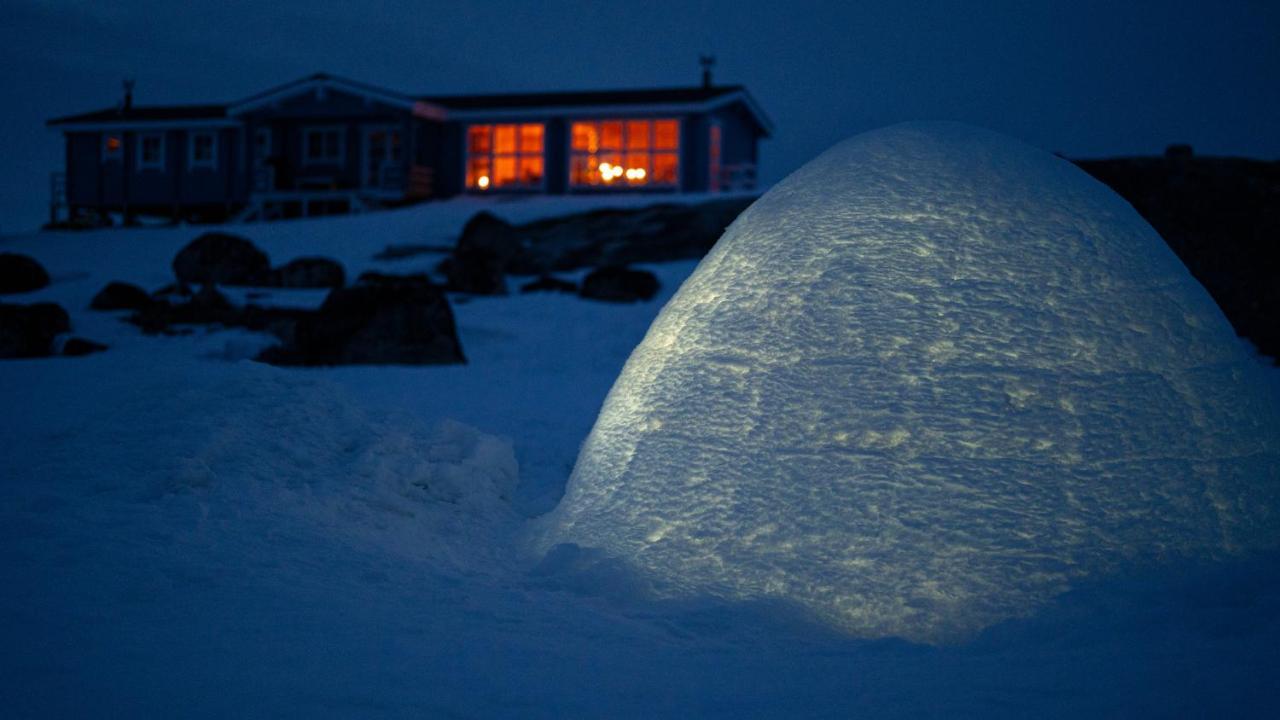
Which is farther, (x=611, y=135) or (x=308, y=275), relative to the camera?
(x=611, y=135)

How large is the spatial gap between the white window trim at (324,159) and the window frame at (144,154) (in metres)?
5.16

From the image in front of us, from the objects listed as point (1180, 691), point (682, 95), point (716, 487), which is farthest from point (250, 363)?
point (682, 95)

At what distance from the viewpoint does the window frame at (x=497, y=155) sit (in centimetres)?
2836

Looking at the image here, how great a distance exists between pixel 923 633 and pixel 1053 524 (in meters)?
0.79

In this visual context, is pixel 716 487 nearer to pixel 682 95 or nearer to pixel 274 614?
pixel 274 614

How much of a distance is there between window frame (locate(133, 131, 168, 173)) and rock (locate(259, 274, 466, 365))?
22.1 meters

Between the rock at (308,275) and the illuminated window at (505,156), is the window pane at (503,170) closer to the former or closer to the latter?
the illuminated window at (505,156)

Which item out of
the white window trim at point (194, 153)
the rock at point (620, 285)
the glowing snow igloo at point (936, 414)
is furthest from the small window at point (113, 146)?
the glowing snow igloo at point (936, 414)

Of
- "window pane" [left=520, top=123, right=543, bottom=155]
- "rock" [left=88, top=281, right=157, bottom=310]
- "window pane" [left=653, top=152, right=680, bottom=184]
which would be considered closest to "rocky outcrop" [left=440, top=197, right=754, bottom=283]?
"rock" [left=88, top=281, right=157, bottom=310]

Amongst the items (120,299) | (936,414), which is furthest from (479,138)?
(936,414)

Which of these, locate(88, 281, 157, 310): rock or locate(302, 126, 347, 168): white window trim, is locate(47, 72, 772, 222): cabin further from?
locate(88, 281, 157, 310): rock

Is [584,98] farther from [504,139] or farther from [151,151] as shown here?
[151,151]

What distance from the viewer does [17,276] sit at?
1734 cm

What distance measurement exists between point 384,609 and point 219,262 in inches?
601
